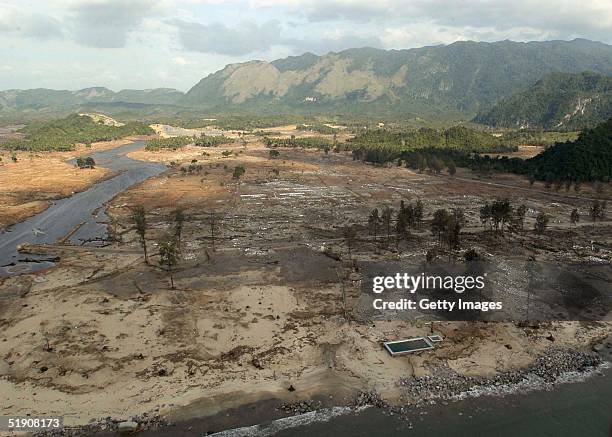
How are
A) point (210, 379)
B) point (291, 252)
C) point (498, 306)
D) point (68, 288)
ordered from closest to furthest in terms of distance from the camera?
point (210, 379) < point (498, 306) < point (68, 288) < point (291, 252)

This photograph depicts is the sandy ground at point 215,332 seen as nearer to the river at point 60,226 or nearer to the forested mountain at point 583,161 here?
the river at point 60,226

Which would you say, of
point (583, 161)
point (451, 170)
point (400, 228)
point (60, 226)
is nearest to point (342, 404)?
point (400, 228)

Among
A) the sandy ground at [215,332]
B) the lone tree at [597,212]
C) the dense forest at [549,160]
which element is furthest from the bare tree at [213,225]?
the dense forest at [549,160]

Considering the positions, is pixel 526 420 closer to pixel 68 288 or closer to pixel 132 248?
pixel 68 288

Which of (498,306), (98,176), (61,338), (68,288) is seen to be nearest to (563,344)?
(498,306)

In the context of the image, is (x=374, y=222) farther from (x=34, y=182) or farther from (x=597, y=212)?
(x=34, y=182)
